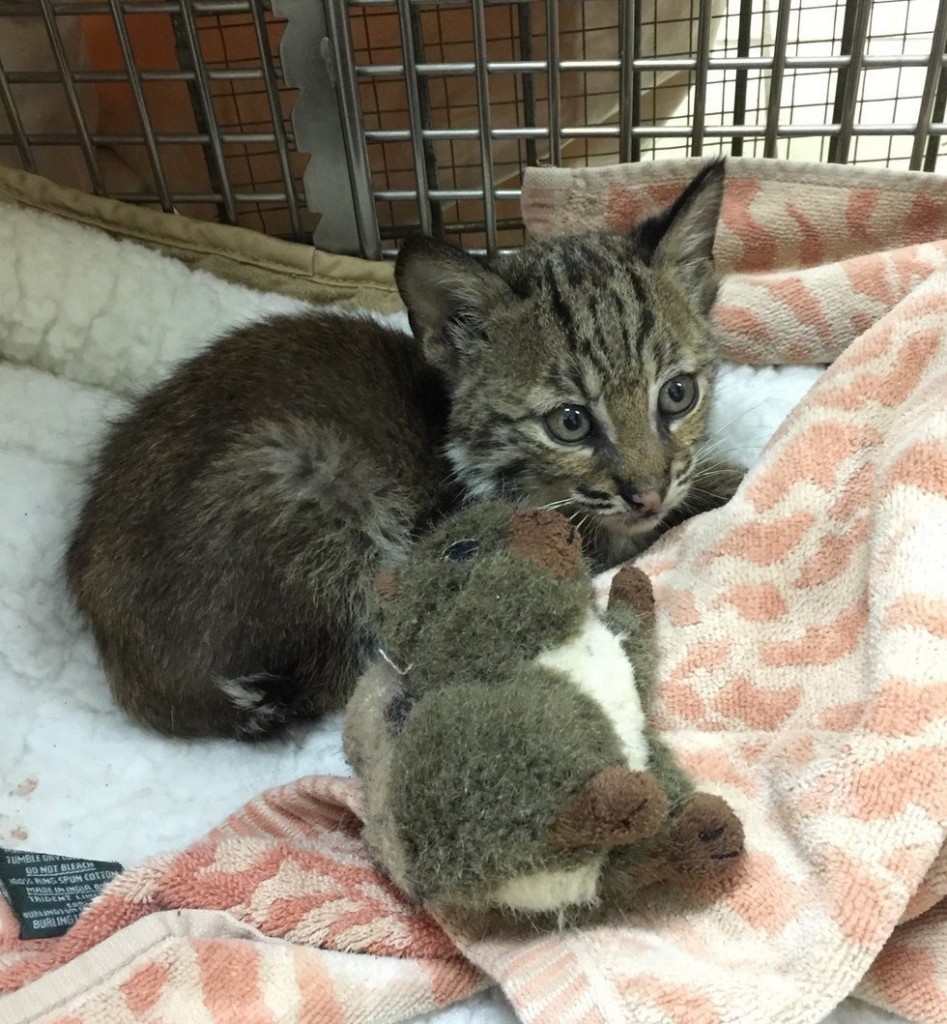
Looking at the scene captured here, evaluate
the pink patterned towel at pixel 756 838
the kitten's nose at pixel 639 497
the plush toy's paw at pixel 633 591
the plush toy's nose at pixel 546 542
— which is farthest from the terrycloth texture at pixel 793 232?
the plush toy's nose at pixel 546 542

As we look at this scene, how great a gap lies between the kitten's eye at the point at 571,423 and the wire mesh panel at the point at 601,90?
0.74 metres

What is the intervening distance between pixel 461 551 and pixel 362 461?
427 mm

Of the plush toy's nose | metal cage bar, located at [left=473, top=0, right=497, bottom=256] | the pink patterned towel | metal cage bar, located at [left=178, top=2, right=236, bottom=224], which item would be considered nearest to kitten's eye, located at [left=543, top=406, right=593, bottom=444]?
the pink patterned towel

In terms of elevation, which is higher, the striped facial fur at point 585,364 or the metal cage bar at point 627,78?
the metal cage bar at point 627,78

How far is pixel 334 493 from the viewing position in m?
1.55

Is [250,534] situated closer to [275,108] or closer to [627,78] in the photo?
[275,108]

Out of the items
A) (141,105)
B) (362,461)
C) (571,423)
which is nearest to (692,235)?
(571,423)

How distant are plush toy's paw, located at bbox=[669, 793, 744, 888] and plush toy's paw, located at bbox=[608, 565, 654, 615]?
31 centimetres

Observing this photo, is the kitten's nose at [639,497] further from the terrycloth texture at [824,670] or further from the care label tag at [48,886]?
the care label tag at [48,886]

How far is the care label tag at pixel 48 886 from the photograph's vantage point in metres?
1.17

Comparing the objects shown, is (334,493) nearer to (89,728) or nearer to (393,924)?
(89,728)

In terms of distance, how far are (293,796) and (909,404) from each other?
0.98 metres

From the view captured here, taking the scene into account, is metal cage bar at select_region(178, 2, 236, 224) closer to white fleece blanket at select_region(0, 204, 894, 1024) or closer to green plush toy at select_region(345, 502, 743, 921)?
white fleece blanket at select_region(0, 204, 894, 1024)

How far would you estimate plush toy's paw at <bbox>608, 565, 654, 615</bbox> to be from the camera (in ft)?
4.25
